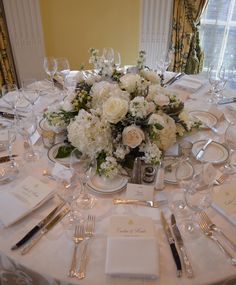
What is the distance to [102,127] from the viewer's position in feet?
3.36

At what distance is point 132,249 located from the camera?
787 mm

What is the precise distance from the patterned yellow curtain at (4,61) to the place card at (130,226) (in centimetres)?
233

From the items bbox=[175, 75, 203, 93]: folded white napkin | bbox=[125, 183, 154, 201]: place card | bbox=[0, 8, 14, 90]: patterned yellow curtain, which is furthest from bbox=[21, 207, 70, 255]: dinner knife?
bbox=[0, 8, 14, 90]: patterned yellow curtain

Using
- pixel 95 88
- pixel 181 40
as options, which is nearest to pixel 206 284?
pixel 95 88

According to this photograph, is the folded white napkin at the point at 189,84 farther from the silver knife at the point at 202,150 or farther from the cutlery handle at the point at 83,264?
the cutlery handle at the point at 83,264

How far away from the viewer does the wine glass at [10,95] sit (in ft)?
5.12

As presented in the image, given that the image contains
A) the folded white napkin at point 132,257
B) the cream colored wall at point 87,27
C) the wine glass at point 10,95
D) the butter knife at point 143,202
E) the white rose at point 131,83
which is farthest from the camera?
the cream colored wall at point 87,27

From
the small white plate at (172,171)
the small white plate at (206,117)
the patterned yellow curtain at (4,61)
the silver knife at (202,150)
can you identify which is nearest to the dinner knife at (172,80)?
the small white plate at (206,117)

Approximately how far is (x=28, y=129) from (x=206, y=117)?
3.19 feet

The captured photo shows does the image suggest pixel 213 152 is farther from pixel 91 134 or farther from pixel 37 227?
pixel 37 227

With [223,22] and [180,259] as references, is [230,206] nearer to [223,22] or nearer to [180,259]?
[180,259]

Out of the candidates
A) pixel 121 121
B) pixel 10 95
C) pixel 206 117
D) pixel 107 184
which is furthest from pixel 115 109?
pixel 10 95

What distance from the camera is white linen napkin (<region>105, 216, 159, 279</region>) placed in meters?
0.73

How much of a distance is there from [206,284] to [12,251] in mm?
570
